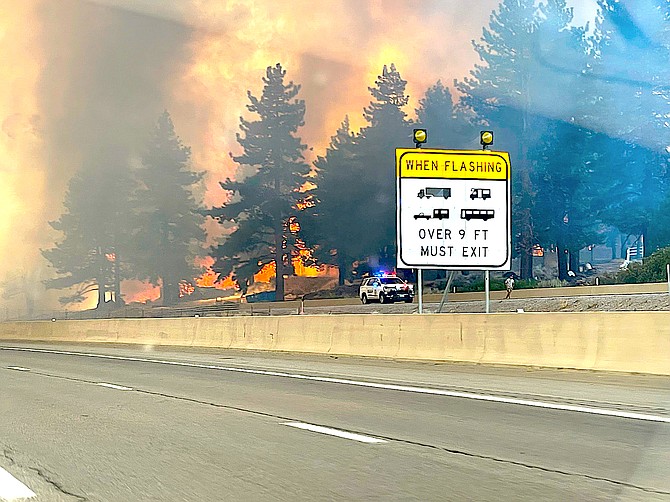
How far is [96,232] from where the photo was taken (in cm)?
12219

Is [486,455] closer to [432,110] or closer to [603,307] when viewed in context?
[603,307]

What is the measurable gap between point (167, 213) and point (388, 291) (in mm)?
54032

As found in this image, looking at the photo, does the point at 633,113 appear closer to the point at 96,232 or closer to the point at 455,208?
the point at 455,208

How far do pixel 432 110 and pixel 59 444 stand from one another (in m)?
90.7

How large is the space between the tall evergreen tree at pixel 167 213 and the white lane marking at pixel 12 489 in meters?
103

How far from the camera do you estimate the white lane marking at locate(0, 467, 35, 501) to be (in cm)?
725

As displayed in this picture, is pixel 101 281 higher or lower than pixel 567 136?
lower

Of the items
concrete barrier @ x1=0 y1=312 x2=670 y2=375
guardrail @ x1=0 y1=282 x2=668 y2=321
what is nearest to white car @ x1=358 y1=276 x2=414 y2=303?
guardrail @ x1=0 y1=282 x2=668 y2=321

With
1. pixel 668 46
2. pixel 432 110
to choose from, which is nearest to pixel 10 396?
pixel 668 46

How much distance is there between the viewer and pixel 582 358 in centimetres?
1741

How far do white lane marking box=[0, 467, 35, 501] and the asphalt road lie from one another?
0.03m

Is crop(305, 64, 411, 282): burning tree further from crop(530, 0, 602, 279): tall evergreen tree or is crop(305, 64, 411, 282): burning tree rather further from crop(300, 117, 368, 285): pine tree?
crop(530, 0, 602, 279): tall evergreen tree

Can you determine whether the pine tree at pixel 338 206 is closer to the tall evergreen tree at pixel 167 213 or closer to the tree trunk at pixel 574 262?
the tree trunk at pixel 574 262

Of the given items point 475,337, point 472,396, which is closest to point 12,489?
point 472,396
